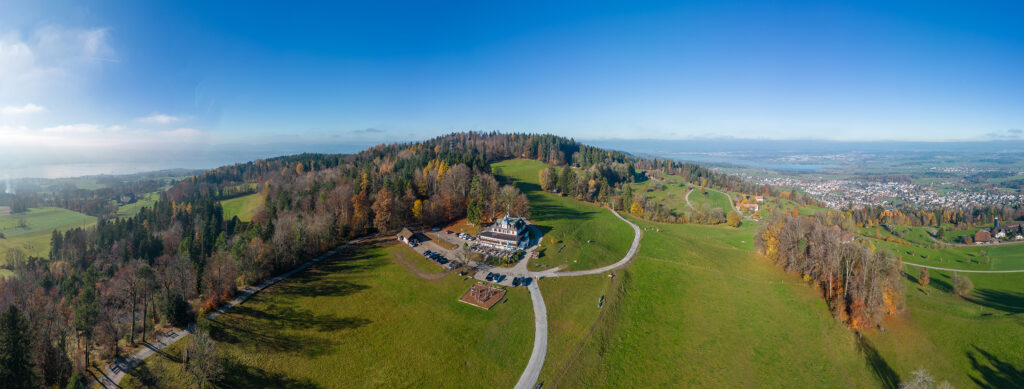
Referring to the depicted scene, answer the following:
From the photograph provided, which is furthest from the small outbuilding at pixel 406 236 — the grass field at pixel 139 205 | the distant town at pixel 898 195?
the distant town at pixel 898 195

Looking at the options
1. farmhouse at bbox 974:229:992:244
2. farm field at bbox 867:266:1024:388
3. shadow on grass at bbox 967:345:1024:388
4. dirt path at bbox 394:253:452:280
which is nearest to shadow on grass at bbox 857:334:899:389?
farm field at bbox 867:266:1024:388

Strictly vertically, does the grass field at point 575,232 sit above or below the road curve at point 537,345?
above

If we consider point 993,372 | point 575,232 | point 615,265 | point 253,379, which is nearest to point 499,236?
point 575,232

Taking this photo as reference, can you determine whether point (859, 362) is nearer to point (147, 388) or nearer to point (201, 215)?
point (147, 388)

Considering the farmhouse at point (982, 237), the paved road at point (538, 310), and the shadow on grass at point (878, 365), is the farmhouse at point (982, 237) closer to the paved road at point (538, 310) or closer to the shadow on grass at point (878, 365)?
the shadow on grass at point (878, 365)

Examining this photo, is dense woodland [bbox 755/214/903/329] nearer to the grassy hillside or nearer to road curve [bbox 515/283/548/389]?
the grassy hillside
